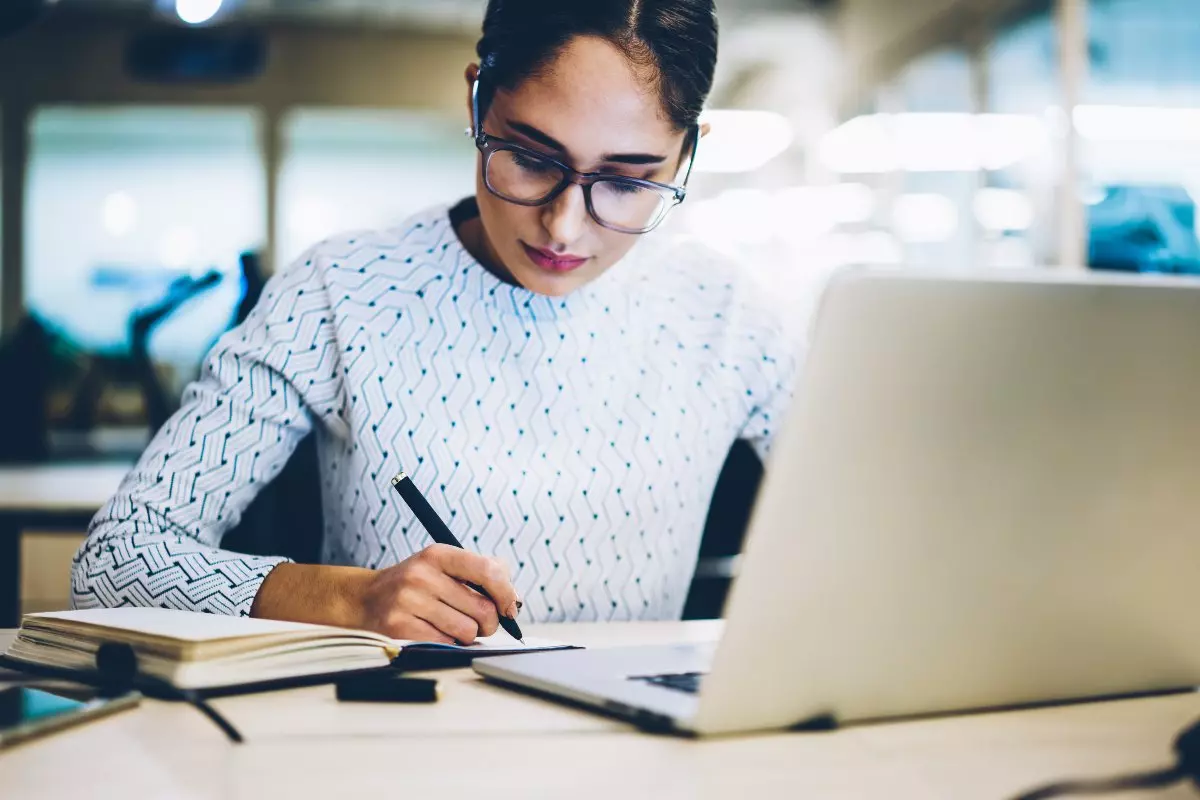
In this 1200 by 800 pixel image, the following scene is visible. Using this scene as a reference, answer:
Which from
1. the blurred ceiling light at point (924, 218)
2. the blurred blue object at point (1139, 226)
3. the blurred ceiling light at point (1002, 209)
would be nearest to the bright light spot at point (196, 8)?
the blurred blue object at point (1139, 226)

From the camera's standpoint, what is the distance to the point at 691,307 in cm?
149

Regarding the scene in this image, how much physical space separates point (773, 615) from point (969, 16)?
5.15 meters

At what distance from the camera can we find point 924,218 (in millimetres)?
6082

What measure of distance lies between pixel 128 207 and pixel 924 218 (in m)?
4.85

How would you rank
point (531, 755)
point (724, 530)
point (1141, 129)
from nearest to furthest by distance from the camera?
point (531, 755) < point (724, 530) < point (1141, 129)

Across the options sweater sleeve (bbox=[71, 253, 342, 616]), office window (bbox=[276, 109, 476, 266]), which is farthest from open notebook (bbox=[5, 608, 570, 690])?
office window (bbox=[276, 109, 476, 266])

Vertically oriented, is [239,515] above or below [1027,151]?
below

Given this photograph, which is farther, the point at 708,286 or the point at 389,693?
the point at 708,286

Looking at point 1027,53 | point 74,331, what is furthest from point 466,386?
point 74,331

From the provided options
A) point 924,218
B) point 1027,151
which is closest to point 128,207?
point 924,218

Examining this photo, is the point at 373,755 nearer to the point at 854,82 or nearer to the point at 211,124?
the point at 854,82

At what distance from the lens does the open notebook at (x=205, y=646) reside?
79cm

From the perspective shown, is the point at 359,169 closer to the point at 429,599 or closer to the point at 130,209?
the point at 130,209

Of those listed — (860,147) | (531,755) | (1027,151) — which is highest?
(860,147)
